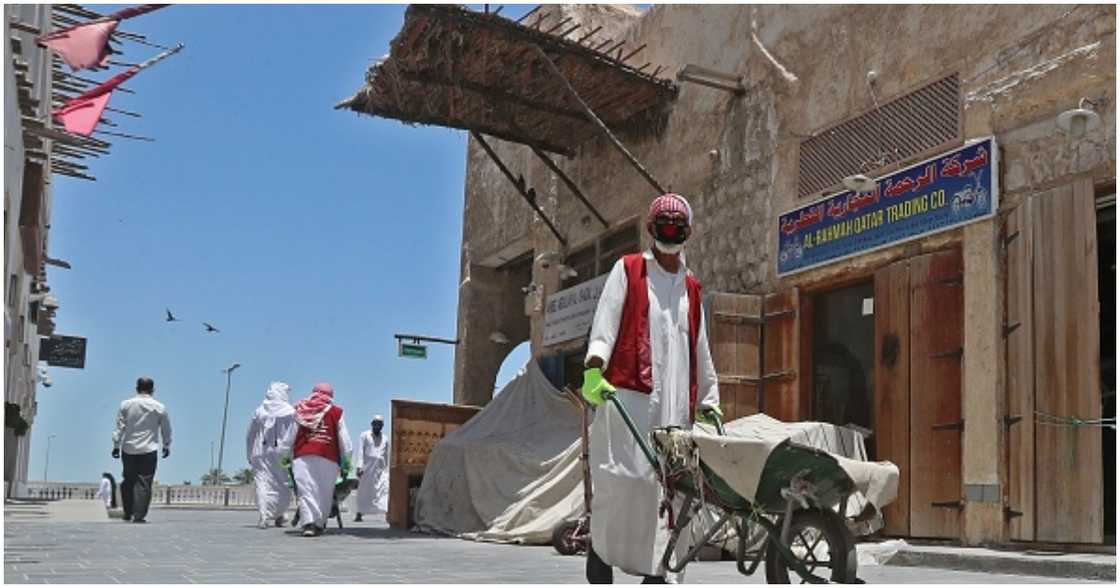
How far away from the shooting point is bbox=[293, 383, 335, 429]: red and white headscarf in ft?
39.4

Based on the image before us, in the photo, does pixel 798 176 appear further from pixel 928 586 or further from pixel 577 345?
pixel 928 586

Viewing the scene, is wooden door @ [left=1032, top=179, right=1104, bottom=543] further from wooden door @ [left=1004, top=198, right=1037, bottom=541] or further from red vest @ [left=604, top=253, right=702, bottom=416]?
red vest @ [left=604, top=253, right=702, bottom=416]

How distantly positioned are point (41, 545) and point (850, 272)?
654 cm

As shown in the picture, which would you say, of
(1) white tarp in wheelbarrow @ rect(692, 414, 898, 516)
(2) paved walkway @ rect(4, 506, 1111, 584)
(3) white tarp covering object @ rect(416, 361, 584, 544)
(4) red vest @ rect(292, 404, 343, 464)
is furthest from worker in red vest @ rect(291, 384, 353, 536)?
(1) white tarp in wheelbarrow @ rect(692, 414, 898, 516)

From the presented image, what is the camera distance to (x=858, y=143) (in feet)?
33.7

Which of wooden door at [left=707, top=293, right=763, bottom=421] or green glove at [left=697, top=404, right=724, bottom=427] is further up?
wooden door at [left=707, top=293, right=763, bottom=421]

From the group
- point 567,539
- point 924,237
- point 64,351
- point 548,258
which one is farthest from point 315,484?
point 64,351

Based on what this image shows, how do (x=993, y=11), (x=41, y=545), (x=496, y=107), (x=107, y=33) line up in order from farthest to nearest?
(x=496, y=107)
(x=107, y=33)
(x=993, y=11)
(x=41, y=545)

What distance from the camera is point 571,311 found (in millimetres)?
14844

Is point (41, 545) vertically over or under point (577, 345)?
under

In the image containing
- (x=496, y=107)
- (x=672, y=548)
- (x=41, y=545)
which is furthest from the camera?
(x=496, y=107)

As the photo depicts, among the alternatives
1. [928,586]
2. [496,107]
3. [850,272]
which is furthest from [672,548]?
[496,107]

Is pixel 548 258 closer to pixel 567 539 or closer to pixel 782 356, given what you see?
pixel 782 356

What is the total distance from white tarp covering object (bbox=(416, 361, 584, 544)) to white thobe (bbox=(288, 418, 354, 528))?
41.7 inches
